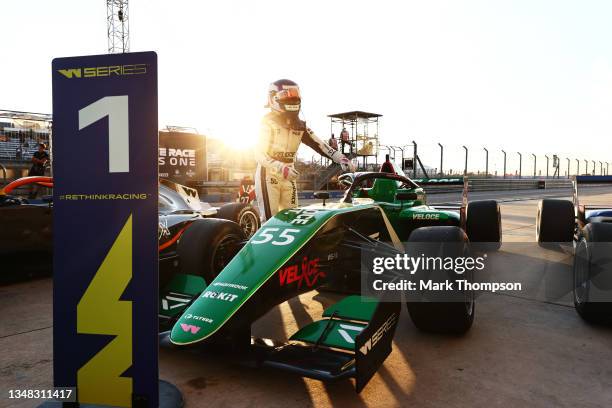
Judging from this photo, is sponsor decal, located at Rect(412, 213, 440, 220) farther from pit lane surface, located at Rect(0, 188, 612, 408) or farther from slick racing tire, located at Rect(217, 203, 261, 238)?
slick racing tire, located at Rect(217, 203, 261, 238)

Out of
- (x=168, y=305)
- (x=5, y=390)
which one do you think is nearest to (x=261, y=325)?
(x=168, y=305)

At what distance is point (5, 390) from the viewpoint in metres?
2.36

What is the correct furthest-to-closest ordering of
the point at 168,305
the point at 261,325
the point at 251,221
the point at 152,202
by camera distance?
the point at 251,221 < the point at 261,325 < the point at 168,305 < the point at 152,202

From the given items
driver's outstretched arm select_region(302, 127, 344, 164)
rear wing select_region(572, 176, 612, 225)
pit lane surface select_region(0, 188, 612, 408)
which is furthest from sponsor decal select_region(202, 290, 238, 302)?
rear wing select_region(572, 176, 612, 225)

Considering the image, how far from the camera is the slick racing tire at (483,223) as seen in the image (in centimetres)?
597

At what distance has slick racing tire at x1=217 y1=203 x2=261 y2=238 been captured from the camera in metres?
6.17

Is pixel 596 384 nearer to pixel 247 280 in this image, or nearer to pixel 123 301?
pixel 247 280

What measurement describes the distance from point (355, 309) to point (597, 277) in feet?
6.09

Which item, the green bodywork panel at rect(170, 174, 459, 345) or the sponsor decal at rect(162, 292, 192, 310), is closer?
the green bodywork panel at rect(170, 174, 459, 345)

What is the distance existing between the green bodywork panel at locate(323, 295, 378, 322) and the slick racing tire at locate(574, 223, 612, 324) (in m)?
1.71

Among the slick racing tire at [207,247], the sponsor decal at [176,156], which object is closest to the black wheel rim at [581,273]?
the slick racing tire at [207,247]

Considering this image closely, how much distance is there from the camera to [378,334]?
7.82 ft

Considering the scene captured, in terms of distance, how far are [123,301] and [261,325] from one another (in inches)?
63.6

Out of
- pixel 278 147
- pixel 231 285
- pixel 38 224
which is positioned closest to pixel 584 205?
pixel 278 147
